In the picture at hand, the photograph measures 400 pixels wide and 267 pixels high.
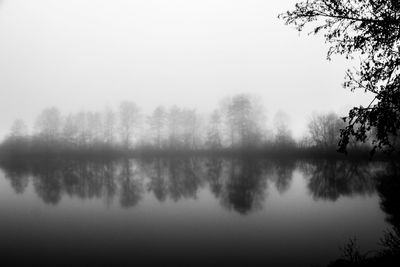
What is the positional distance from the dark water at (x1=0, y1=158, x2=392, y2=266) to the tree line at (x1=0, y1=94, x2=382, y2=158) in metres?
31.0

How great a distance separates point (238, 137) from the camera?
5428 cm

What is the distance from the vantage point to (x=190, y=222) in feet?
40.1

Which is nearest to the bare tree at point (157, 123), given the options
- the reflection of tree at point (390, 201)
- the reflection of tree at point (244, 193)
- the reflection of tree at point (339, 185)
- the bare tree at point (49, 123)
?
the bare tree at point (49, 123)

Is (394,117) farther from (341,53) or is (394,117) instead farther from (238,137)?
(238,137)

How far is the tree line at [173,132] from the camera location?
5109cm

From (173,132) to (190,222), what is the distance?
5240 centimetres

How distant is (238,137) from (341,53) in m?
49.0

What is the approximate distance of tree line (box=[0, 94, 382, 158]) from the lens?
168 feet

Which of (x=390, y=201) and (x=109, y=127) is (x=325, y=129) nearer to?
(x=390, y=201)

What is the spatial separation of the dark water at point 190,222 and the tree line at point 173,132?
102 feet

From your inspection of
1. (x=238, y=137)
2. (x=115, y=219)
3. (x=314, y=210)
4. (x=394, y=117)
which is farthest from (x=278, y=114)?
(x=394, y=117)

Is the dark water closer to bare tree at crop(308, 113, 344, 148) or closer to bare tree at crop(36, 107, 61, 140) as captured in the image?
bare tree at crop(308, 113, 344, 148)

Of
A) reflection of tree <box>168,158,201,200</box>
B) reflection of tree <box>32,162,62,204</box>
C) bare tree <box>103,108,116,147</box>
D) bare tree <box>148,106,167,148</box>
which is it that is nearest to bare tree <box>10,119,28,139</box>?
bare tree <box>103,108,116,147</box>

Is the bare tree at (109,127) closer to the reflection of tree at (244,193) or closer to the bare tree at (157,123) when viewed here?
the bare tree at (157,123)
